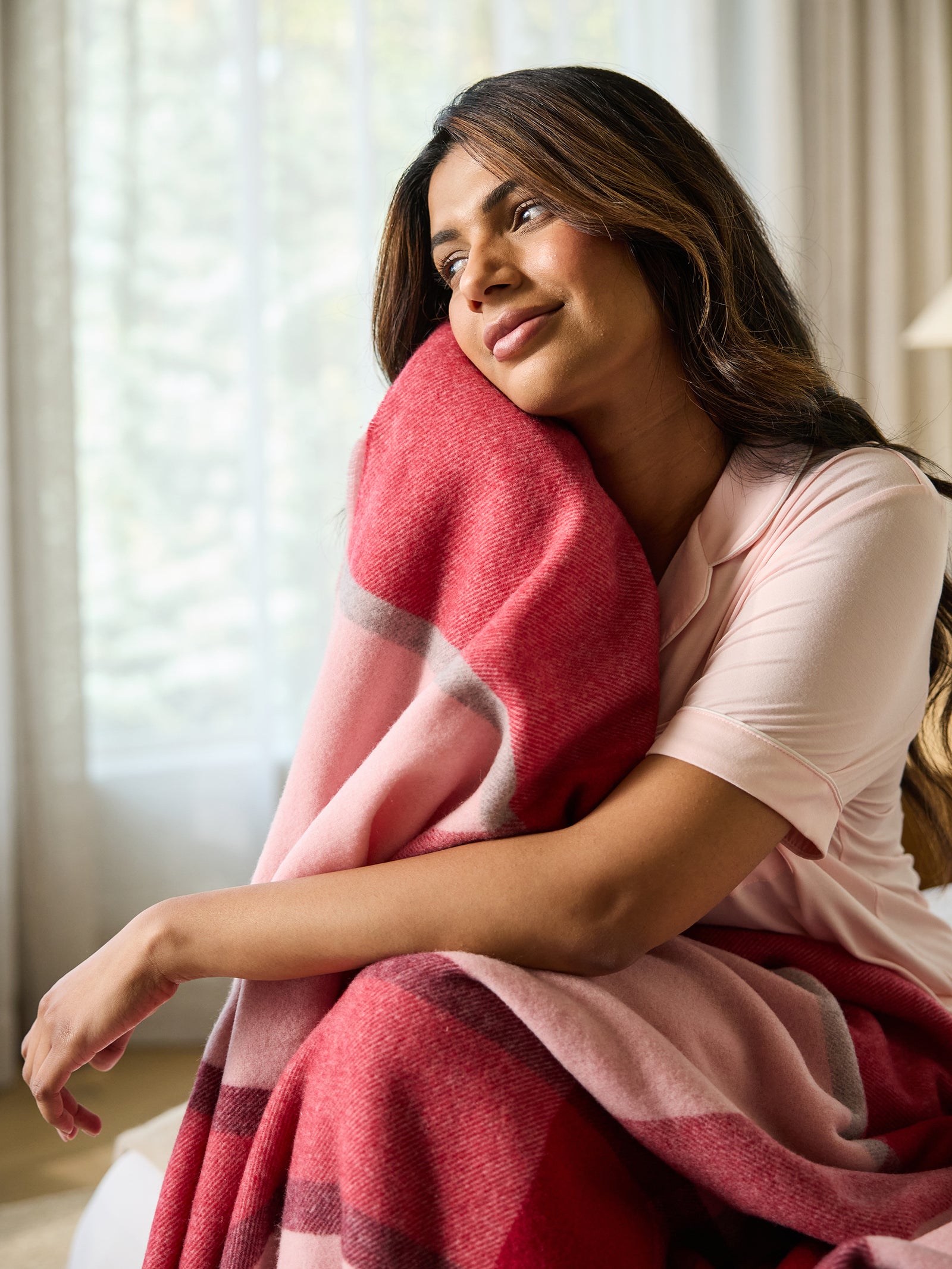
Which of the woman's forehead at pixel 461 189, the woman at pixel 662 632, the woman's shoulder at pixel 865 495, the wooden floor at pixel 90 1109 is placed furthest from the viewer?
the wooden floor at pixel 90 1109

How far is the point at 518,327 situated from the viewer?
0.99m

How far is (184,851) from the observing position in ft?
7.59

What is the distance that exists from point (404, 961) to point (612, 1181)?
203mm

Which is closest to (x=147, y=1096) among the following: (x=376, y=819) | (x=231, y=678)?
(x=231, y=678)

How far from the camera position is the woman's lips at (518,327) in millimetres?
980

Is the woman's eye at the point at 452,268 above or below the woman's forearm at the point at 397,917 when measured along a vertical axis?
above

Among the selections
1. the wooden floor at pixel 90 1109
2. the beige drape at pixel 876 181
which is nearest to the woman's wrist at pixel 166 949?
the wooden floor at pixel 90 1109

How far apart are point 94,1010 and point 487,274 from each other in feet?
2.31

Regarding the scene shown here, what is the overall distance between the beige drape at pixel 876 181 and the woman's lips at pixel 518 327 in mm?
1959

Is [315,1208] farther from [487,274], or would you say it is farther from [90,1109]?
[90,1109]

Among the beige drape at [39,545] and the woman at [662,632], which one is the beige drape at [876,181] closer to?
the beige drape at [39,545]

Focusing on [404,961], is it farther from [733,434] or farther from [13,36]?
[13,36]

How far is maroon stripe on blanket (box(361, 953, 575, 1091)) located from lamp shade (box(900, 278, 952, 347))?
2.08m

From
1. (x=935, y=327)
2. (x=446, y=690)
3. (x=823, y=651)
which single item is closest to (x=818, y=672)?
(x=823, y=651)
